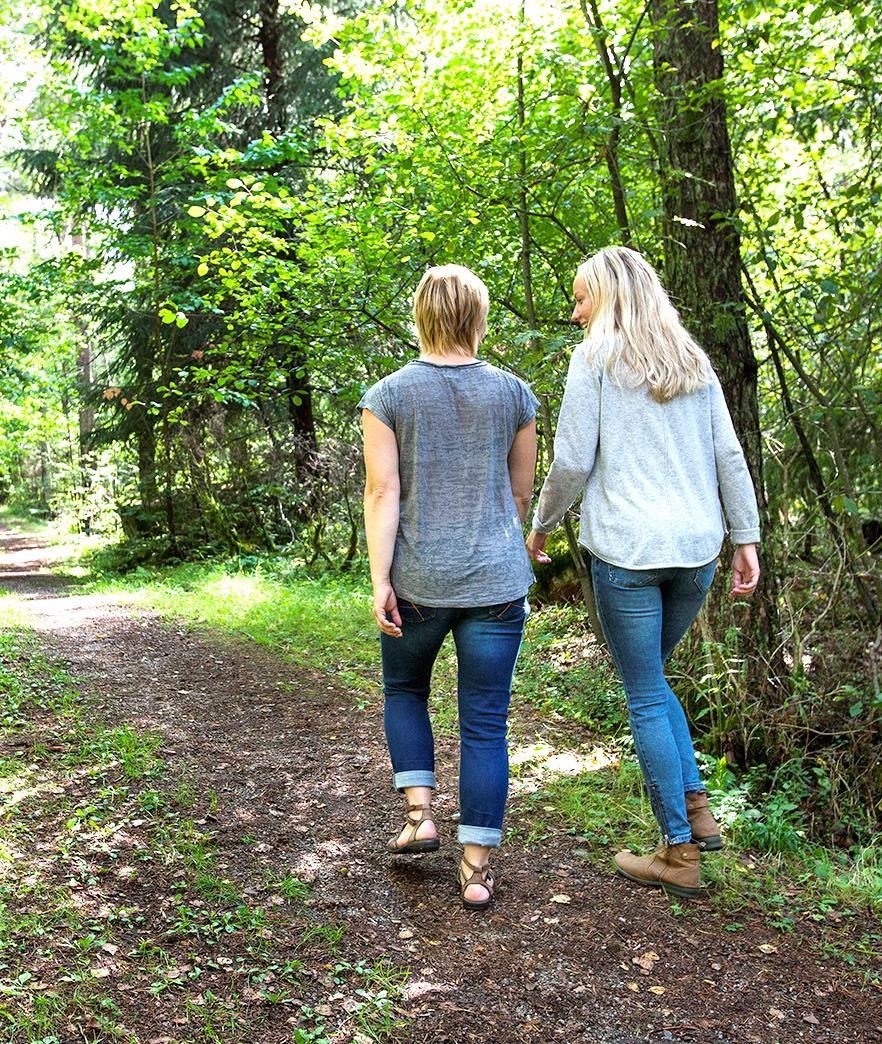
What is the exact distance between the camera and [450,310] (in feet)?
9.49

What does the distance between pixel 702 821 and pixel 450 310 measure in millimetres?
2020

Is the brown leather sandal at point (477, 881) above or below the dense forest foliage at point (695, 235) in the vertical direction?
below

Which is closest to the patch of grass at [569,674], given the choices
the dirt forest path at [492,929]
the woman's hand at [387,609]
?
the dirt forest path at [492,929]

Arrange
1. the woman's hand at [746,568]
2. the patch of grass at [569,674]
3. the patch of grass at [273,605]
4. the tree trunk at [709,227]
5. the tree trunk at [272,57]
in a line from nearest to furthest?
1. the woman's hand at [746,568]
2. the tree trunk at [709,227]
3. the patch of grass at [569,674]
4. the patch of grass at [273,605]
5. the tree trunk at [272,57]

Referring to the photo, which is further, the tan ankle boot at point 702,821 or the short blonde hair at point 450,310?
the tan ankle boot at point 702,821

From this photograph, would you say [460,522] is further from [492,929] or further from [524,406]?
[492,929]

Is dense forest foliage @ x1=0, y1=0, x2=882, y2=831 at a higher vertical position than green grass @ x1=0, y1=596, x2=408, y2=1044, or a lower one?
higher

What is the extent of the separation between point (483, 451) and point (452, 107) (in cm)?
390

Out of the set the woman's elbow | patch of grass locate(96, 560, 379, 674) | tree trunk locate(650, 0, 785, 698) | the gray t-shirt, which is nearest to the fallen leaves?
the gray t-shirt

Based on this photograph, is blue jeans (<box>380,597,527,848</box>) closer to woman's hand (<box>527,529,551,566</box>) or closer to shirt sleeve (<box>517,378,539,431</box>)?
woman's hand (<box>527,529,551,566</box>)

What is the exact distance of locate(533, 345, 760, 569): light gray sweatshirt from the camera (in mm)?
2828

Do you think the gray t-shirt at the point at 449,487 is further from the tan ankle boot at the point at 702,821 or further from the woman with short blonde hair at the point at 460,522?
the tan ankle boot at the point at 702,821

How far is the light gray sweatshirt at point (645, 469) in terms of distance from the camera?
9.28ft

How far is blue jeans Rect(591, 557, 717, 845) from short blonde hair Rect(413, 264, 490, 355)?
2.89 feet
